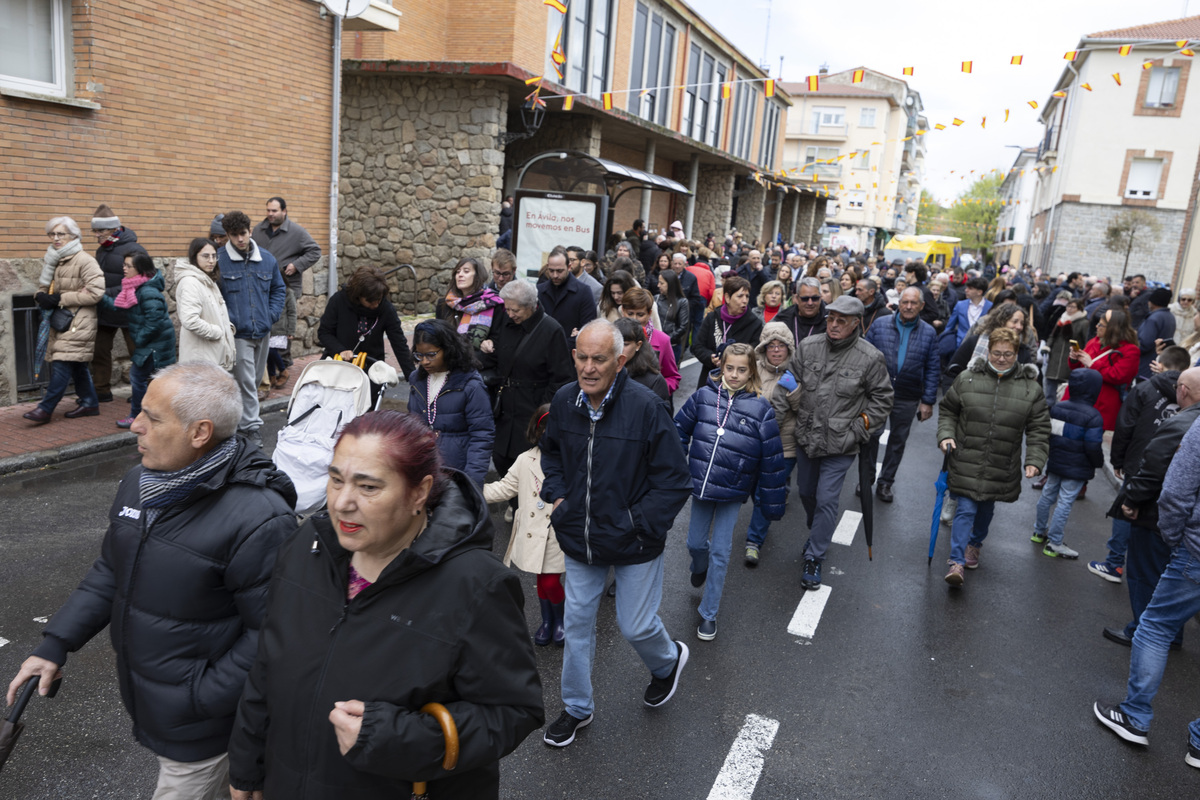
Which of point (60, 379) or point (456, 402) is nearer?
point (456, 402)

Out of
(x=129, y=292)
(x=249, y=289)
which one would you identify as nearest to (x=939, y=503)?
(x=249, y=289)

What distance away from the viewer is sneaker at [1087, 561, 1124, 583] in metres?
6.27

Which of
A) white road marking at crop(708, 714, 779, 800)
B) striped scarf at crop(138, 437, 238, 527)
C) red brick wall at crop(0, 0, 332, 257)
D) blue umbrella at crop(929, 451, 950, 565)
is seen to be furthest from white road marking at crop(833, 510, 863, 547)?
red brick wall at crop(0, 0, 332, 257)

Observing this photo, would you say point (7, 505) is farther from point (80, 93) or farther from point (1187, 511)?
point (1187, 511)

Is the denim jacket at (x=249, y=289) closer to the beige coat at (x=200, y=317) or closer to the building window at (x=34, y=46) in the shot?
the beige coat at (x=200, y=317)

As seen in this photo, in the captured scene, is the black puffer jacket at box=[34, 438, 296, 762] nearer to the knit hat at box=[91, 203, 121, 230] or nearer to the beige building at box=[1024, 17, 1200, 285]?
the knit hat at box=[91, 203, 121, 230]

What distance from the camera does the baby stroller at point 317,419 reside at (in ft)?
16.6

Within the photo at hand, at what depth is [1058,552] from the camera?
6.72 meters

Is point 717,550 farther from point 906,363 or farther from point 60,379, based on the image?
point 60,379

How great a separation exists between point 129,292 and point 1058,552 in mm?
8467

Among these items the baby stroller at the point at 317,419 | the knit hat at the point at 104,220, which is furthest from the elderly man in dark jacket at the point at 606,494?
the knit hat at the point at 104,220

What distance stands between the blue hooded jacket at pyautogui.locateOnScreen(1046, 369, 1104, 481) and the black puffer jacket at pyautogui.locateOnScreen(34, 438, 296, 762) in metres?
6.15

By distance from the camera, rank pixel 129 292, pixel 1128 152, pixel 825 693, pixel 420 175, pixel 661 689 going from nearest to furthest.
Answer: pixel 661 689 < pixel 825 693 < pixel 129 292 < pixel 420 175 < pixel 1128 152

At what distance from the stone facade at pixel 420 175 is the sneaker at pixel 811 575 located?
11222mm
